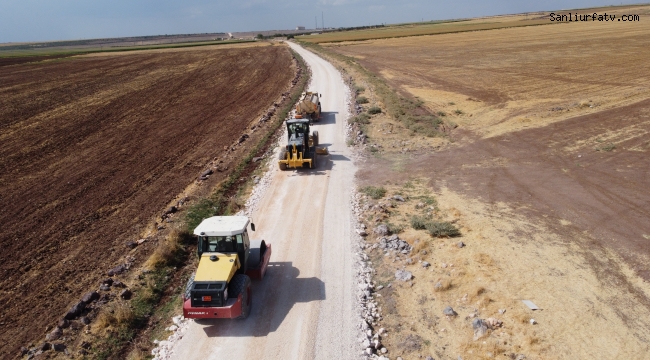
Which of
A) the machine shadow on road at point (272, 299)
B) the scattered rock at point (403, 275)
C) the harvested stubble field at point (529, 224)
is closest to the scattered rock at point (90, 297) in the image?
the machine shadow on road at point (272, 299)

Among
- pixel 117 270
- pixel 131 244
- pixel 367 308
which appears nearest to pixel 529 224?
pixel 367 308

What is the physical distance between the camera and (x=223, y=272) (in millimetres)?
11891

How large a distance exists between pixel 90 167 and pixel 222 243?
1680 centimetres

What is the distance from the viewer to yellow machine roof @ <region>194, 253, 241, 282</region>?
38.5 feet

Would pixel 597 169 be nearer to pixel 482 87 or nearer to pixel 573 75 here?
pixel 482 87

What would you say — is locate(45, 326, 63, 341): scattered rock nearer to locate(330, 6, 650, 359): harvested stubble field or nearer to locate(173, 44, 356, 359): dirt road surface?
locate(173, 44, 356, 359): dirt road surface

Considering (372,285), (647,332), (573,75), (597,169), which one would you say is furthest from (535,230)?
(573,75)

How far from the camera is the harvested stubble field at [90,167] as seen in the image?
14663 mm

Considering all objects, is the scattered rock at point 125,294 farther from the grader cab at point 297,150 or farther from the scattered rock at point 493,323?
the grader cab at point 297,150

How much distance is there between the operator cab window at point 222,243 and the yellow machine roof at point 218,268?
9.4 inches

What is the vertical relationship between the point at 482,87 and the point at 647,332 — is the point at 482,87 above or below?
above

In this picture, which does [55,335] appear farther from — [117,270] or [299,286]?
[299,286]

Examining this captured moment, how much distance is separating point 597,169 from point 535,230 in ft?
31.0

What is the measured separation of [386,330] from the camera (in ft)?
38.6
